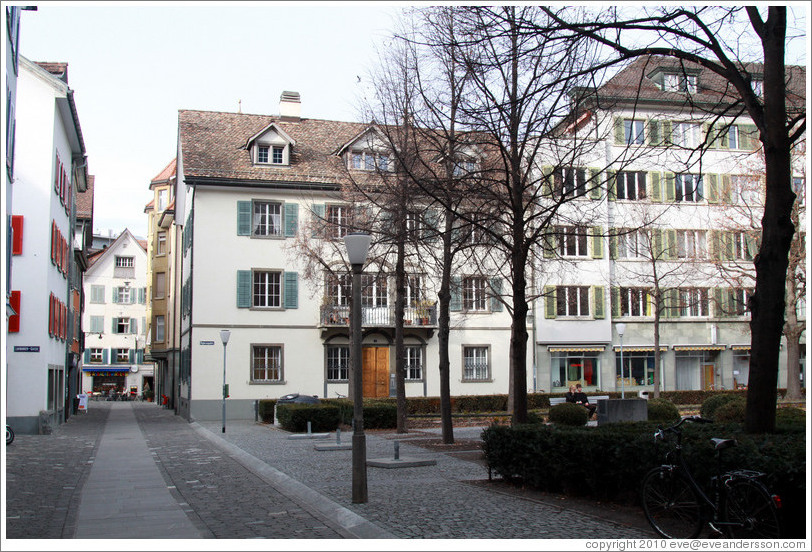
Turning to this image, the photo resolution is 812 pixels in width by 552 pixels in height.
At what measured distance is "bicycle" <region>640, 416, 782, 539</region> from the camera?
23.1 feet

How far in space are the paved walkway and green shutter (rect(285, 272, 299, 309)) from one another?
15.5 meters

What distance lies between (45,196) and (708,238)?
2834 cm

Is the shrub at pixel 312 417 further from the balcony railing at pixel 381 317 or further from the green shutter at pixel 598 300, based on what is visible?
the green shutter at pixel 598 300

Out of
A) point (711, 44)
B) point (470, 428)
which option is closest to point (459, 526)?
point (711, 44)

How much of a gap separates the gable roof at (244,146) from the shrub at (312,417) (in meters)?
10.9

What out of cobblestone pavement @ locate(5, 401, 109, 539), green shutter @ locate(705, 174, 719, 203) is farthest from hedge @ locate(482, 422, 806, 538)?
green shutter @ locate(705, 174, 719, 203)

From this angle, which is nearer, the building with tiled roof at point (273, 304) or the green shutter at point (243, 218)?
the building with tiled roof at point (273, 304)

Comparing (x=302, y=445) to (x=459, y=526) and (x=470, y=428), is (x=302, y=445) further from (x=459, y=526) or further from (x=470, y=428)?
(x=459, y=526)

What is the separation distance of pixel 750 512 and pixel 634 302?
35.6 metres

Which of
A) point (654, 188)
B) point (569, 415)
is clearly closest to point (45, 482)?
point (569, 415)

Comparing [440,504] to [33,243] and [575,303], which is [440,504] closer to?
[33,243]

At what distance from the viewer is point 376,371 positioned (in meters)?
36.8

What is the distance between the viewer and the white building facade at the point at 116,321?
78438mm

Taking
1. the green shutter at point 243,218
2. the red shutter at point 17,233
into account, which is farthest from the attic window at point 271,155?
the red shutter at point 17,233
